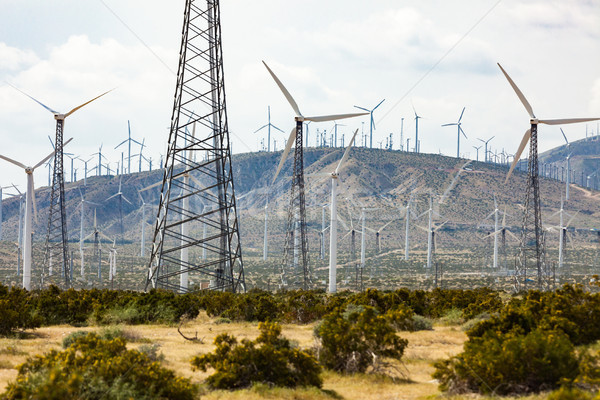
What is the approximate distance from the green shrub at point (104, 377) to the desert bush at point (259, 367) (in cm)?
198

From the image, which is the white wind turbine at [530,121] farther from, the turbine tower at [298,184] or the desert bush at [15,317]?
the desert bush at [15,317]

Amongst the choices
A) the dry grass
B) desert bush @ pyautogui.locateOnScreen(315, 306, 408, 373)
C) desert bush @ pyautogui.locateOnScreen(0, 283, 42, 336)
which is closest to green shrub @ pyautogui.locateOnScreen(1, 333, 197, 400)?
the dry grass

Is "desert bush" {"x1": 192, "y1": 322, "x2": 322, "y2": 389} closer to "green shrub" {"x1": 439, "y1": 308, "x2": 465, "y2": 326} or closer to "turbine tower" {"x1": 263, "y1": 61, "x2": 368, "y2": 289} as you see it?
"green shrub" {"x1": 439, "y1": 308, "x2": 465, "y2": 326}

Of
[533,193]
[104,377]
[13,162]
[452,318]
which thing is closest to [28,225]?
[13,162]

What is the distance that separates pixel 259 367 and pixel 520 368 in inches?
241

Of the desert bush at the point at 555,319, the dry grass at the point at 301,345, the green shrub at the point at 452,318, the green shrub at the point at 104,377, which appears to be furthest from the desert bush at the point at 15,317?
the green shrub at the point at 452,318

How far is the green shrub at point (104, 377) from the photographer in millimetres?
12688

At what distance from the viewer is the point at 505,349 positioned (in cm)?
1542

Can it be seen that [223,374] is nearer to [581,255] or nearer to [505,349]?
[505,349]

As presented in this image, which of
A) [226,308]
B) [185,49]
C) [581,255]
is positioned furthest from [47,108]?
[581,255]

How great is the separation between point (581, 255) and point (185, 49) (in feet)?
503

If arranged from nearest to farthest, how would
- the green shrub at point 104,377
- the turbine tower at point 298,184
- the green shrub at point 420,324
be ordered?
the green shrub at point 104,377 → the green shrub at point 420,324 → the turbine tower at point 298,184

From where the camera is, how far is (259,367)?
1670 cm

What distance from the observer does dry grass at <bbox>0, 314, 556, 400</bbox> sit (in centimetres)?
1587
